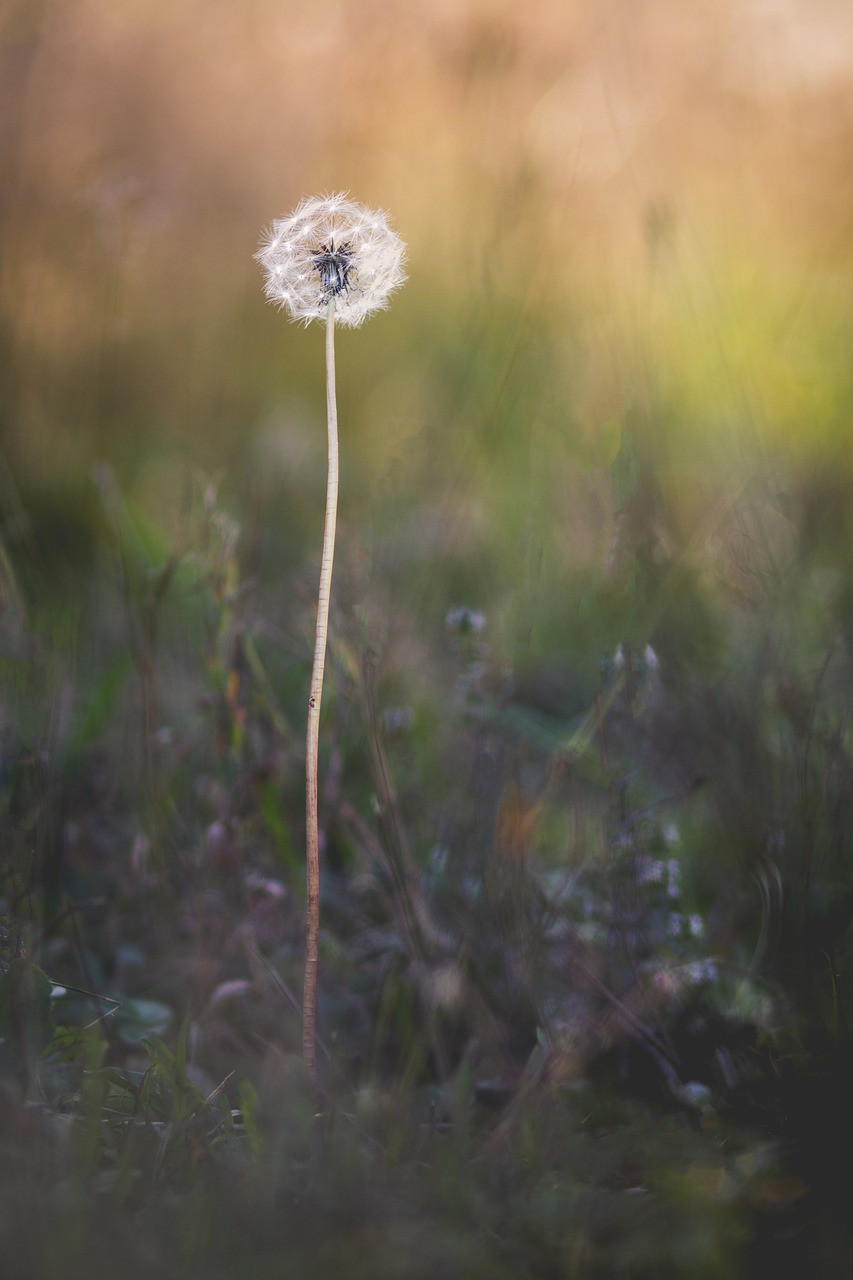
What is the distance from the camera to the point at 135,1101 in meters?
0.80

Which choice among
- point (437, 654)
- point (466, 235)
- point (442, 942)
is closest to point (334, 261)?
point (442, 942)

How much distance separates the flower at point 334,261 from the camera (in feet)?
2.68

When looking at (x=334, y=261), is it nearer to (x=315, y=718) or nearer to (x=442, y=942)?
(x=315, y=718)

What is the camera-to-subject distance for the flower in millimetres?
816

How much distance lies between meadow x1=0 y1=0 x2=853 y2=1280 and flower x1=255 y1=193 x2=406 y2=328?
344 millimetres

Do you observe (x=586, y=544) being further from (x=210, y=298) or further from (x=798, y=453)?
(x=210, y=298)

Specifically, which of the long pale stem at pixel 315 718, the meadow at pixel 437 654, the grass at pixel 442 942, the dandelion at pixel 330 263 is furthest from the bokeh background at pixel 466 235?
the long pale stem at pixel 315 718

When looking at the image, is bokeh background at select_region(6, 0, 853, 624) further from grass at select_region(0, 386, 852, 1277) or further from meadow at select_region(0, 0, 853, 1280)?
grass at select_region(0, 386, 852, 1277)

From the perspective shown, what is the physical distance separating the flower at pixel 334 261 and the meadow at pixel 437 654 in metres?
0.34

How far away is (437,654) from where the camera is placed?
163 cm

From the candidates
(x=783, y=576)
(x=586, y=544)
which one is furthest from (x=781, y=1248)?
(x=586, y=544)

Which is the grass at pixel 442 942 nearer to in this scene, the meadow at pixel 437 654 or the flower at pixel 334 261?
the meadow at pixel 437 654

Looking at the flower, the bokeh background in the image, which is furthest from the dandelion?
the bokeh background

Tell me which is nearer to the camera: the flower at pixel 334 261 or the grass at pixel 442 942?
the grass at pixel 442 942
